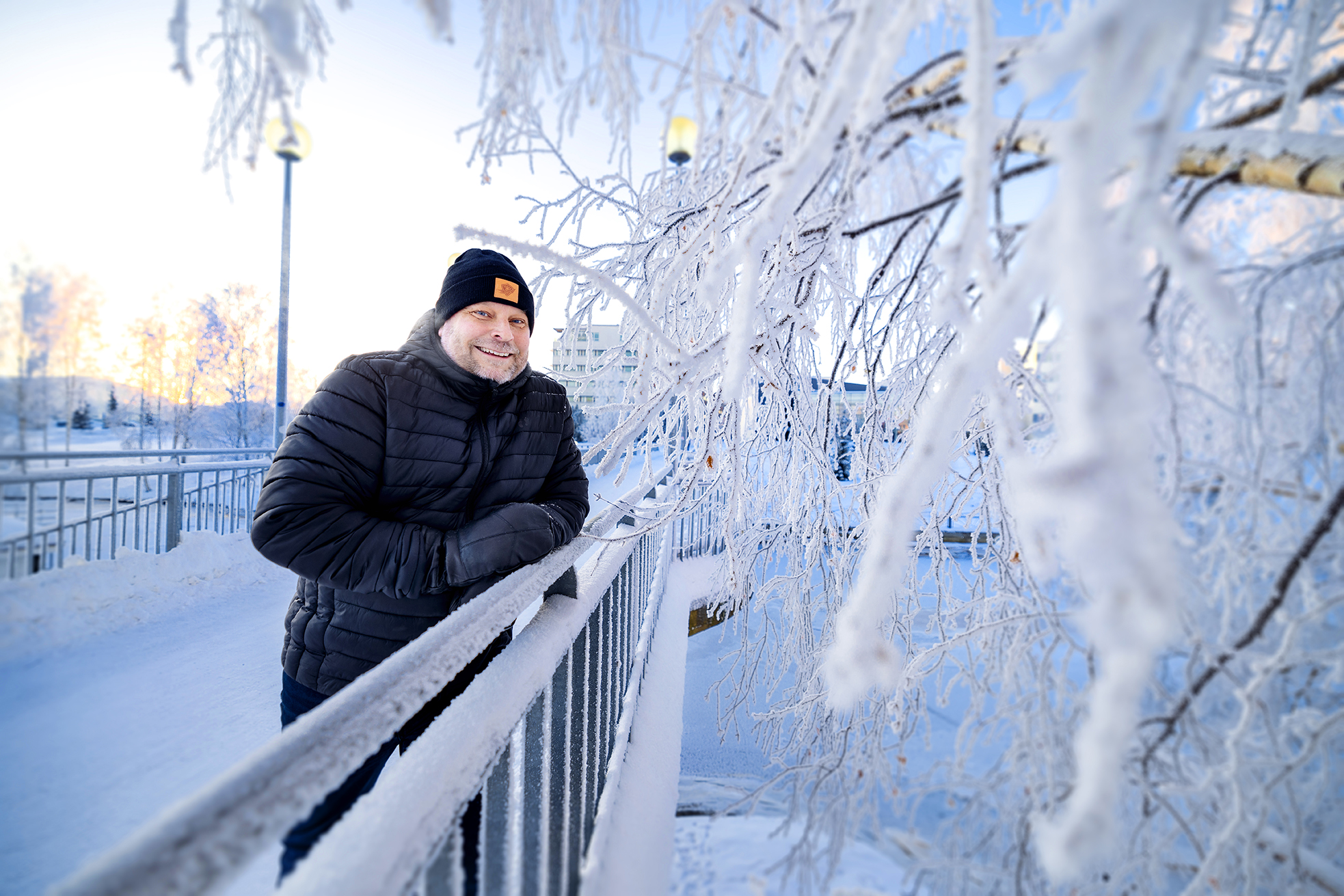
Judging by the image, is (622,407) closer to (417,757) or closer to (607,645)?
(417,757)

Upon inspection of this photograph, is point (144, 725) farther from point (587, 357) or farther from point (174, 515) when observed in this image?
point (174, 515)

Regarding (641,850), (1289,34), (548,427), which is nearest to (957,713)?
(641,850)

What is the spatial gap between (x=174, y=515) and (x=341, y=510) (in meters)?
5.26

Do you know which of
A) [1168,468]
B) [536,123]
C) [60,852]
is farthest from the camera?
[60,852]

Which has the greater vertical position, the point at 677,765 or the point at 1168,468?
the point at 1168,468

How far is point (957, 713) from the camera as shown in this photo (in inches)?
175

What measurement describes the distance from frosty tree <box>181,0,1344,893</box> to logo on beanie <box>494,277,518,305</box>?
2.22 feet

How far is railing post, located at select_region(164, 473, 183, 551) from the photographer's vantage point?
5.15 metres

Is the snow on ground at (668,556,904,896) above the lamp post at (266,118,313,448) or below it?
below

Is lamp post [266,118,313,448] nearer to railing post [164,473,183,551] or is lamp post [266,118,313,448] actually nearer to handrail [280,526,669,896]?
handrail [280,526,669,896]

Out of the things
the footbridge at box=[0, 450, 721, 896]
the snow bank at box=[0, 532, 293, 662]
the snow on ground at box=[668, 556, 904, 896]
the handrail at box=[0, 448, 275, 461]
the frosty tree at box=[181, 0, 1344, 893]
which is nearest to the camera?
the frosty tree at box=[181, 0, 1344, 893]

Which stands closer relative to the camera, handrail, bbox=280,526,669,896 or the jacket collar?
handrail, bbox=280,526,669,896

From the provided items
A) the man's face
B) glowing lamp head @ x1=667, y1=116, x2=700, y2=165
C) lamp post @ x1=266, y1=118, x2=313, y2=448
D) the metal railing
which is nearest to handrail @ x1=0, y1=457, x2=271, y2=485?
lamp post @ x1=266, y1=118, x2=313, y2=448

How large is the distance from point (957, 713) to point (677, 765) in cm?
307
